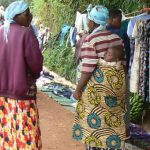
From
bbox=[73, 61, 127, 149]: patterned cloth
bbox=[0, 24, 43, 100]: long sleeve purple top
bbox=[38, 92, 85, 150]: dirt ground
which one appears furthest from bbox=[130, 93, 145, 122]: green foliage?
bbox=[0, 24, 43, 100]: long sleeve purple top

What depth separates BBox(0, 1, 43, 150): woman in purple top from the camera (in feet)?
14.5

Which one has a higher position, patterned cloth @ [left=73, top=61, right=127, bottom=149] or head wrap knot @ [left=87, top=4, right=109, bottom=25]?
head wrap knot @ [left=87, top=4, right=109, bottom=25]

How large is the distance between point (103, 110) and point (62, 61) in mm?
8468

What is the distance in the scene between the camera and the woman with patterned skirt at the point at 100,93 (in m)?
4.71

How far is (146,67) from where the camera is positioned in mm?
6414

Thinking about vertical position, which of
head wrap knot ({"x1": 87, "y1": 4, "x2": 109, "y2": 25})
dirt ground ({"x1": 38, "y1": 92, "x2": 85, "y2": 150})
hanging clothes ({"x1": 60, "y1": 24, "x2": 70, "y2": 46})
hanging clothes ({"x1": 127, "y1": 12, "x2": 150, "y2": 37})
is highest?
head wrap knot ({"x1": 87, "y1": 4, "x2": 109, "y2": 25})

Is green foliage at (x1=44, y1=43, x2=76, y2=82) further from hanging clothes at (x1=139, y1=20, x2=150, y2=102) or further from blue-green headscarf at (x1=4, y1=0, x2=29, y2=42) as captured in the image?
blue-green headscarf at (x1=4, y1=0, x2=29, y2=42)

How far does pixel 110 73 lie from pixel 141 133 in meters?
2.78

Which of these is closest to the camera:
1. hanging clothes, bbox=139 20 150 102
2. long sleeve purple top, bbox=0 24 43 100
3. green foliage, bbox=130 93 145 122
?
long sleeve purple top, bbox=0 24 43 100

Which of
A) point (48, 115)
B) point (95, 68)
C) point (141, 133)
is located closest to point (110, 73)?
point (95, 68)

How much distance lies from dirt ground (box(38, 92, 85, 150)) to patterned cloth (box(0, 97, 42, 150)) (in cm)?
164

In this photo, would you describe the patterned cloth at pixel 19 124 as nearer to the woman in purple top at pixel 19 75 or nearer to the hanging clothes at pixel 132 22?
the woman in purple top at pixel 19 75

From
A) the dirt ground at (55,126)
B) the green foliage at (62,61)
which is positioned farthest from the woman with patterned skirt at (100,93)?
the green foliage at (62,61)

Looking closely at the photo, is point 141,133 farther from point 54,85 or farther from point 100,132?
point 54,85
